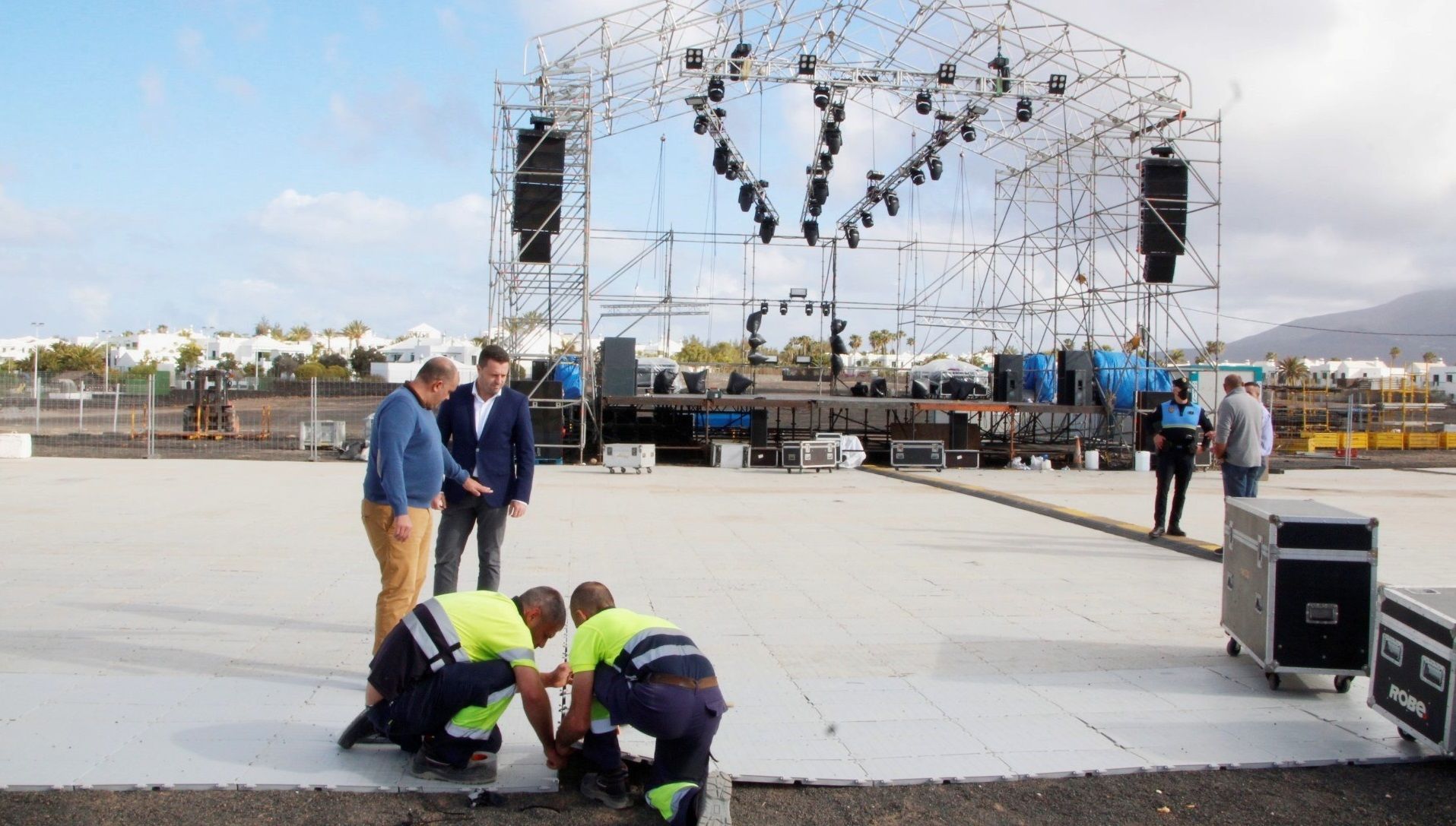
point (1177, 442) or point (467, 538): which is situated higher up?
point (1177, 442)

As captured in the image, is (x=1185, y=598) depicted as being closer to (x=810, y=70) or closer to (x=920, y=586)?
(x=920, y=586)

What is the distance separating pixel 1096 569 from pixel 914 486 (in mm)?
8743

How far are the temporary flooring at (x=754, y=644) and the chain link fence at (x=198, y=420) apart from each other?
1213cm

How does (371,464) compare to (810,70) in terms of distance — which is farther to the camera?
(810,70)

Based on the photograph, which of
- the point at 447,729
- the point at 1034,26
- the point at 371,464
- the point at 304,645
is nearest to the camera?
the point at 447,729

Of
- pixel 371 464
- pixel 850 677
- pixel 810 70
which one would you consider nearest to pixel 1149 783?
pixel 850 677

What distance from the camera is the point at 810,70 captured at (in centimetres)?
1980

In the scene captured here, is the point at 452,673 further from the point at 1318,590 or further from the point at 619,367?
the point at 619,367

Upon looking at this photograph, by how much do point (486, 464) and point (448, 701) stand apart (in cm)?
180

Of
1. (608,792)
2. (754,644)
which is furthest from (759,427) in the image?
(608,792)

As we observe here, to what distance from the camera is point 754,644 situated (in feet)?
18.4

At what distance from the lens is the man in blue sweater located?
430 cm

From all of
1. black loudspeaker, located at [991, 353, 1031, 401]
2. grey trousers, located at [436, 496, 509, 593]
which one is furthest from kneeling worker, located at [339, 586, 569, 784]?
black loudspeaker, located at [991, 353, 1031, 401]

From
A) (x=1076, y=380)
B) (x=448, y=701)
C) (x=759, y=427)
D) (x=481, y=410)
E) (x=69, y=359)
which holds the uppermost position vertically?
(x=69, y=359)
